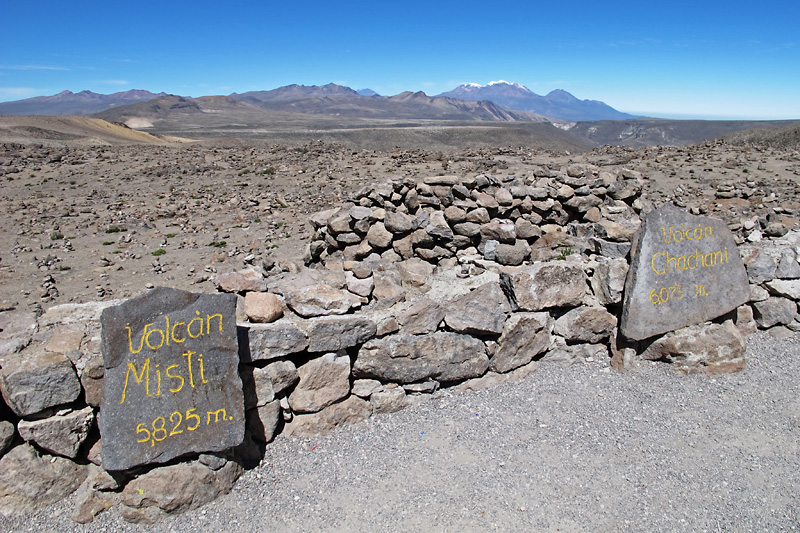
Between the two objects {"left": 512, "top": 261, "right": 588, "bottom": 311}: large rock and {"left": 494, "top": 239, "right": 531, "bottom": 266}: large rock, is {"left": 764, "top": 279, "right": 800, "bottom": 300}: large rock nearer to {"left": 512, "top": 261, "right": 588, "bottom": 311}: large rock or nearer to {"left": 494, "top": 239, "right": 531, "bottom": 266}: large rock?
{"left": 512, "top": 261, "right": 588, "bottom": 311}: large rock

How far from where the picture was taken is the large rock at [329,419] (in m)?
5.45

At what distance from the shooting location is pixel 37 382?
420 centimetres

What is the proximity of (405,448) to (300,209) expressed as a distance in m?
14.8

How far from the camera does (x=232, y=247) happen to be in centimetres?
1435

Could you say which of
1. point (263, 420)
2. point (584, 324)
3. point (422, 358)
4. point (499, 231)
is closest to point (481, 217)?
point (499, 231)

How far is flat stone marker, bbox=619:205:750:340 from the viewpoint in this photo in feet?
20.0

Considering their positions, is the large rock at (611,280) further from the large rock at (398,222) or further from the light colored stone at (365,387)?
the light colored stone at (365,387)

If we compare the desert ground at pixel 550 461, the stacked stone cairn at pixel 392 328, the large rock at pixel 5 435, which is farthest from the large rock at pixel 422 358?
the large rock at pixel 5 435

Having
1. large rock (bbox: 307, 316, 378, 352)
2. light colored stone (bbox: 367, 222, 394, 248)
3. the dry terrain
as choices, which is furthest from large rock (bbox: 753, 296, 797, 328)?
the dry terrain

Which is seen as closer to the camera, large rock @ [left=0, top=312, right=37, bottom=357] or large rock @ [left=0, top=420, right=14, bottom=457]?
large rock @ [left=0, top=420, right=14, bottom=457]

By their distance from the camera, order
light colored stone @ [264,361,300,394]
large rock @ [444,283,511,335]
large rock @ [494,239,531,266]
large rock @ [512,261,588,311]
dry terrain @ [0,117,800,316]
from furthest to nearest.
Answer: dry terrain @ [0,117,800,316]
large rock @ [494,239,531,266]
large rock @ [512,261,588,311]
large rock @ [444,283,511,335]
light colored stone @ [264,361,300,394]

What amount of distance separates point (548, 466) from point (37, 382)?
480 centimetres

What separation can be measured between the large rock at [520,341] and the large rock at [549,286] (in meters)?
0.16

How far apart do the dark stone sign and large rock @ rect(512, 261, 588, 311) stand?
11.6 feet
